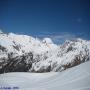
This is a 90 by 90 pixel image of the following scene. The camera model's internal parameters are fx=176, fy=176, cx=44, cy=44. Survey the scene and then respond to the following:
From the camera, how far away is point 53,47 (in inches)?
118

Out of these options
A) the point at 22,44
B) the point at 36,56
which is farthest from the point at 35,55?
the point at 22,44

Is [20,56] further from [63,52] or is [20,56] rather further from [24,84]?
[24,84]

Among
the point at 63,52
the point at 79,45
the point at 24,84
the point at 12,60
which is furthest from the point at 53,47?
the point at 24,84

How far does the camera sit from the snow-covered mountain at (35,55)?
8.41ft

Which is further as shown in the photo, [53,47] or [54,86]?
[53,47]

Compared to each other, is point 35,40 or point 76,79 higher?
point 35,40

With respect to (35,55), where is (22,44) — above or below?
above

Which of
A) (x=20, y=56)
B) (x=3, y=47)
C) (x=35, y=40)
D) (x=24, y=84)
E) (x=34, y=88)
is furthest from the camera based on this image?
(x=35, y=40)

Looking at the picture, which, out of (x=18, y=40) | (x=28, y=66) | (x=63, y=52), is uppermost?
(x=18, y=40)

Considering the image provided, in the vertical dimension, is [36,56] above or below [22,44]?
below

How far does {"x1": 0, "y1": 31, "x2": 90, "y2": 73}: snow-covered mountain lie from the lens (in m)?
2.56

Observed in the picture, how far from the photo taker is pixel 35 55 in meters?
2.95

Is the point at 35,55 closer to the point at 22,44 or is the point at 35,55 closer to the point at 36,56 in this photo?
the point at 36,56

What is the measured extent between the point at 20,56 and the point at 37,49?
0.42 metres
